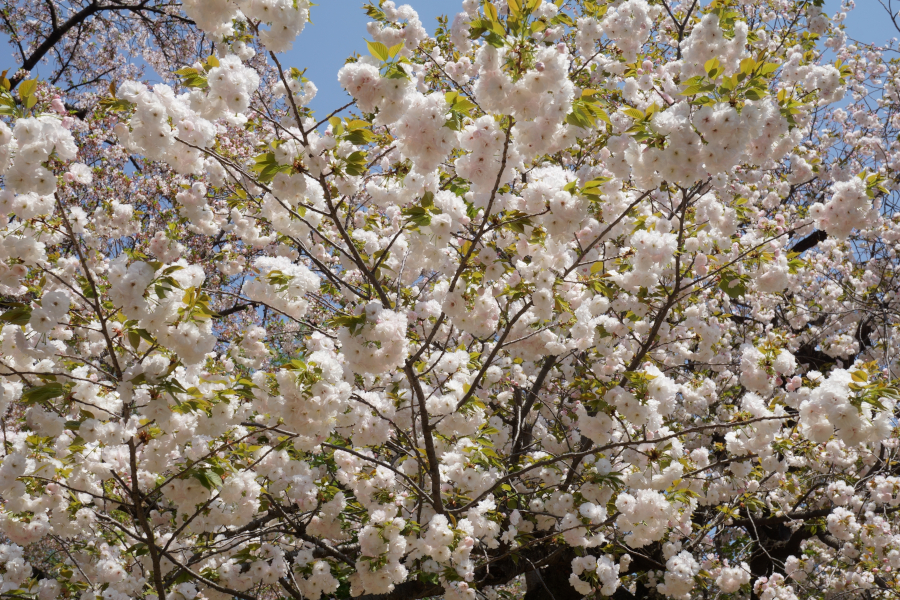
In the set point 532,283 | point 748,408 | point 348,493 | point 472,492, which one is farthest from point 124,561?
point 748,408

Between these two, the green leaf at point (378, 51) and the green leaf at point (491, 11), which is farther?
the green leaf at point (378, 51)

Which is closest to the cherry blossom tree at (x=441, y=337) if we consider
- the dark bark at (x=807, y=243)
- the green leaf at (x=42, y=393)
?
the green leaf at (x=42, y=393)

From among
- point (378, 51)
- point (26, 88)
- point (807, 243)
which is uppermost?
point (807, 243)

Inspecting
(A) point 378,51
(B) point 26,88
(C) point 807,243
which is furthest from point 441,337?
(C) point 807,243

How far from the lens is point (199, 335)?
9.59 feet

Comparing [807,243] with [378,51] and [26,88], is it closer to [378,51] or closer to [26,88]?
[378,51]

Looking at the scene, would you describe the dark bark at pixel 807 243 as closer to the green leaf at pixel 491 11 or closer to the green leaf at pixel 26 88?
the green leaf at pixel 491 11

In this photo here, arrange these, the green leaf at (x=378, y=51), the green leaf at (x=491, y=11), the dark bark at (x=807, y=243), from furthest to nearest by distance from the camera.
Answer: the dark bark at (x=807, y=243) < the green leaf at (x=378, y=51) < the green leaf at (x=491, y=11)

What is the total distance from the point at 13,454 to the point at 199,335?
5.05 feet

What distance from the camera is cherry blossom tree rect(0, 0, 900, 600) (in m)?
2.97

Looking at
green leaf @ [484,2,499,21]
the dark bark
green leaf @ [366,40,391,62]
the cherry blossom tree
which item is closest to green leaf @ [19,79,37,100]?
the cherry blossom tree

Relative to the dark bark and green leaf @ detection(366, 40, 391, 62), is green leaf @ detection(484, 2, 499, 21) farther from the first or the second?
the dark bark

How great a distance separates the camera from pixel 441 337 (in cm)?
530

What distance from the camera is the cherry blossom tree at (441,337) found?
2.97m
